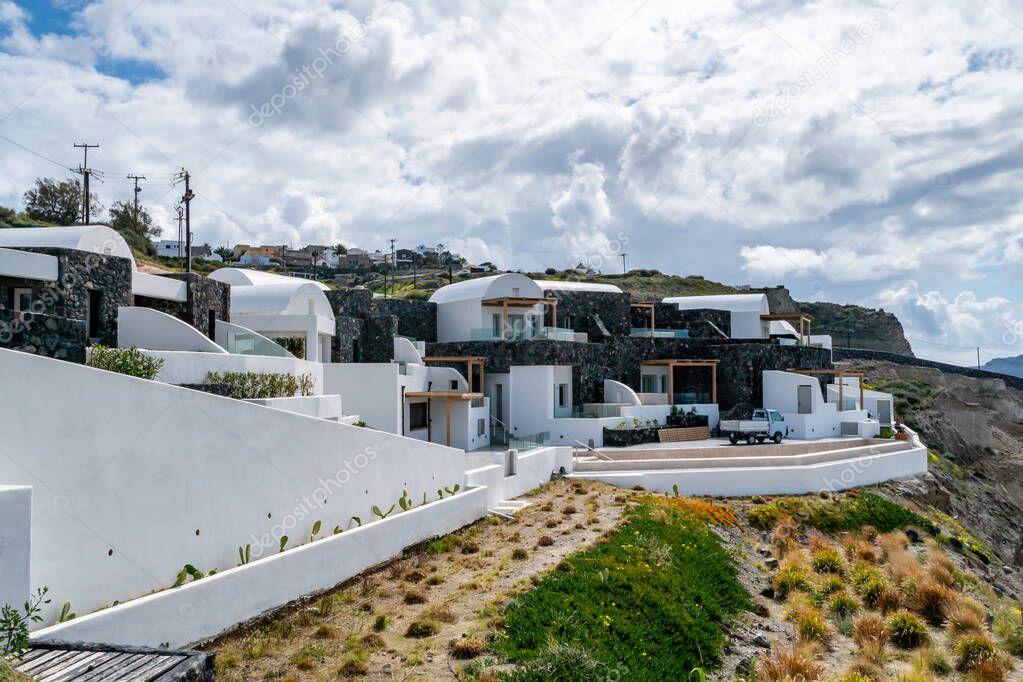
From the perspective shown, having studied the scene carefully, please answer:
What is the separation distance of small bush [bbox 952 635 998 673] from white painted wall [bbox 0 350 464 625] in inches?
419

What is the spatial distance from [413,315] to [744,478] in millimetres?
18713

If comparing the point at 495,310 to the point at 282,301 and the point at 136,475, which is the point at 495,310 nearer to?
the point at 282,301

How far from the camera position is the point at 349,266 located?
342 ft

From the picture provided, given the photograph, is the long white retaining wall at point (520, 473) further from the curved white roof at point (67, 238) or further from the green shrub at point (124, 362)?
the curved white roof at point (67, 238)

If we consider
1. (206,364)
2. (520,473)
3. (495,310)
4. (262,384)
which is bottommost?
(520,473)

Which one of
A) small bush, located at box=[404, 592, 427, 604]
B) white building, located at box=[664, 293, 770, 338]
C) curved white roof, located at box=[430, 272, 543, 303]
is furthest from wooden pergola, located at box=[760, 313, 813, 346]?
small bush, located at box=[404, 592, 427, 604]

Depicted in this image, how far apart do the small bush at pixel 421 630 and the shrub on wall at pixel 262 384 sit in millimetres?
7204

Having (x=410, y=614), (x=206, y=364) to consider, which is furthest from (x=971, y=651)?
(x=206, y=364)

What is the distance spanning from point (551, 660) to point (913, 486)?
26.2 m

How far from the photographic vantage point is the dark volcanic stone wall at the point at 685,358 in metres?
32.5

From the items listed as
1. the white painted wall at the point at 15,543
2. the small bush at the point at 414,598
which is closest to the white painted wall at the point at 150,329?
the small bush at the point at 414,598

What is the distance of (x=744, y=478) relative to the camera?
25.0 meters

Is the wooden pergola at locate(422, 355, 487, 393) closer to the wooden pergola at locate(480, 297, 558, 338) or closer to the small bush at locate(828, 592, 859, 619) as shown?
the wooden pergola at locate(480, 297, 558, 338)

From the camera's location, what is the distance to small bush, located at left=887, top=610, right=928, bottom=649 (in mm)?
12594
